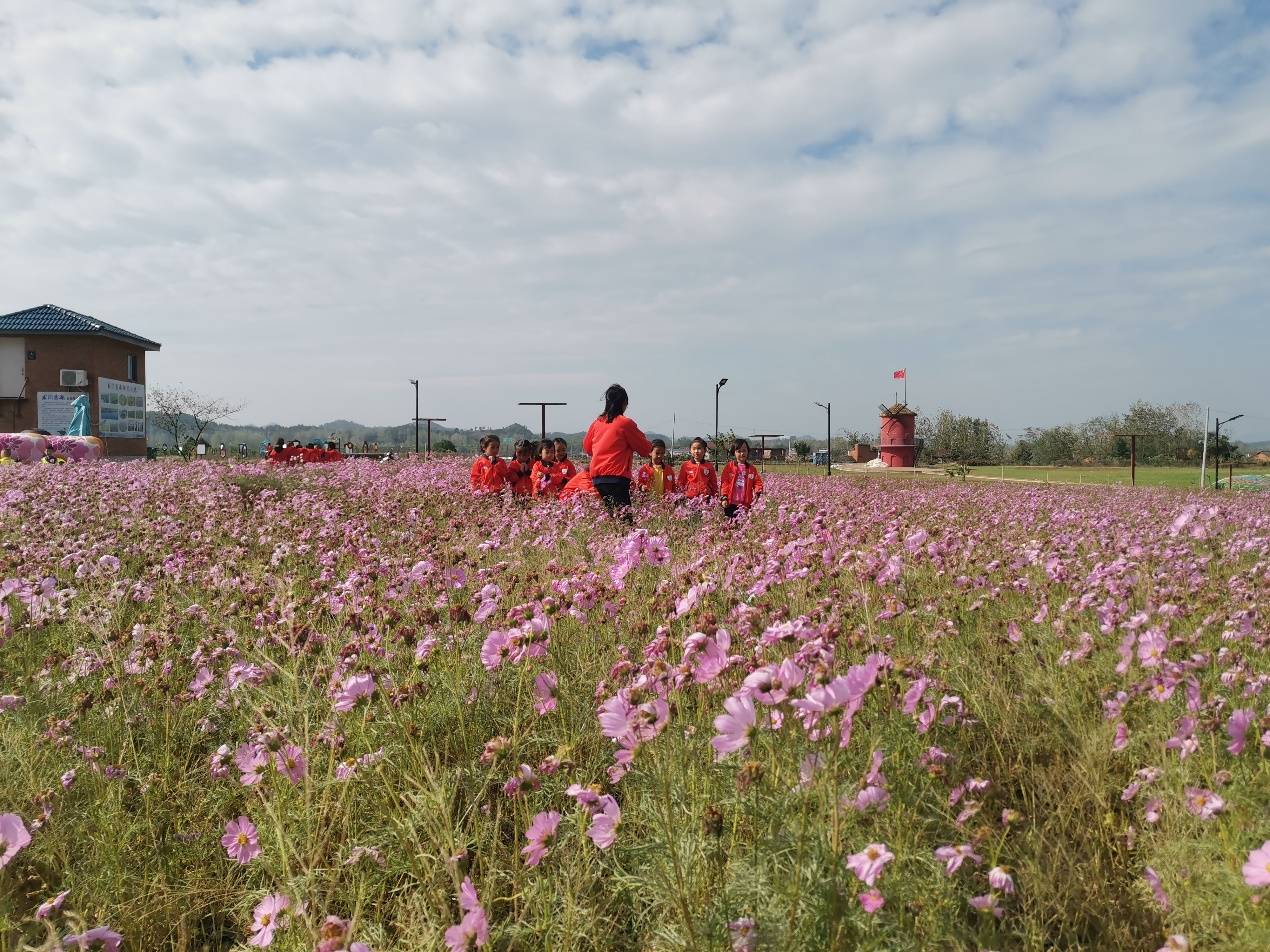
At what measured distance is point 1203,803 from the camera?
1.85m

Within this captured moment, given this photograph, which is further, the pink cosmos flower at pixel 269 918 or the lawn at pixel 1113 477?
the lawn at pixel 1113 477

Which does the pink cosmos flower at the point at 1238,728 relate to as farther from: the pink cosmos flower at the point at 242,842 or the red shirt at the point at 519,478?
the red shirt at the point at 519,478

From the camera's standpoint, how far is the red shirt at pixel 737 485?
891cm

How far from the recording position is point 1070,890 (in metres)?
1.97

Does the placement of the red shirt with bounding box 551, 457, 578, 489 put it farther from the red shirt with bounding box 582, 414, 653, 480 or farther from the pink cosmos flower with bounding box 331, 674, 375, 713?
the pink cosmos flower with bounding box 331, 674, 375, 713

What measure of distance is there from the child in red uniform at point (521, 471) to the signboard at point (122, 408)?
116ft

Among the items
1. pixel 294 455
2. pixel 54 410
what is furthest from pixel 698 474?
pixel 54 410

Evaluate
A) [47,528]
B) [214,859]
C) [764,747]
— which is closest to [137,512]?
[47,528]

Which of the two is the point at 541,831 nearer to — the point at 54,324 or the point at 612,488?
the point at 612,488

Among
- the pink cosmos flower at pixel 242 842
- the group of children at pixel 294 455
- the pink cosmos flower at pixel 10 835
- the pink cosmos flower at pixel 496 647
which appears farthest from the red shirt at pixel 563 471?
the pink cosmos flower at pixel 10 835

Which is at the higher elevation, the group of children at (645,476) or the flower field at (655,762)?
the group of children at (645,476)

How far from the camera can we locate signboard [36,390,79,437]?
120 ft

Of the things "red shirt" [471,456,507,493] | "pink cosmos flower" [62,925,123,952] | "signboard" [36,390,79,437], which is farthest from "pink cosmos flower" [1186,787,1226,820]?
"signboard" [36,390,79,437]

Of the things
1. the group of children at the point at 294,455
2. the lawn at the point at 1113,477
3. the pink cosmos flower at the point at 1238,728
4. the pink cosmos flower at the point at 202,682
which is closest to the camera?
the pink cosmos flower at the point at 1238,728
